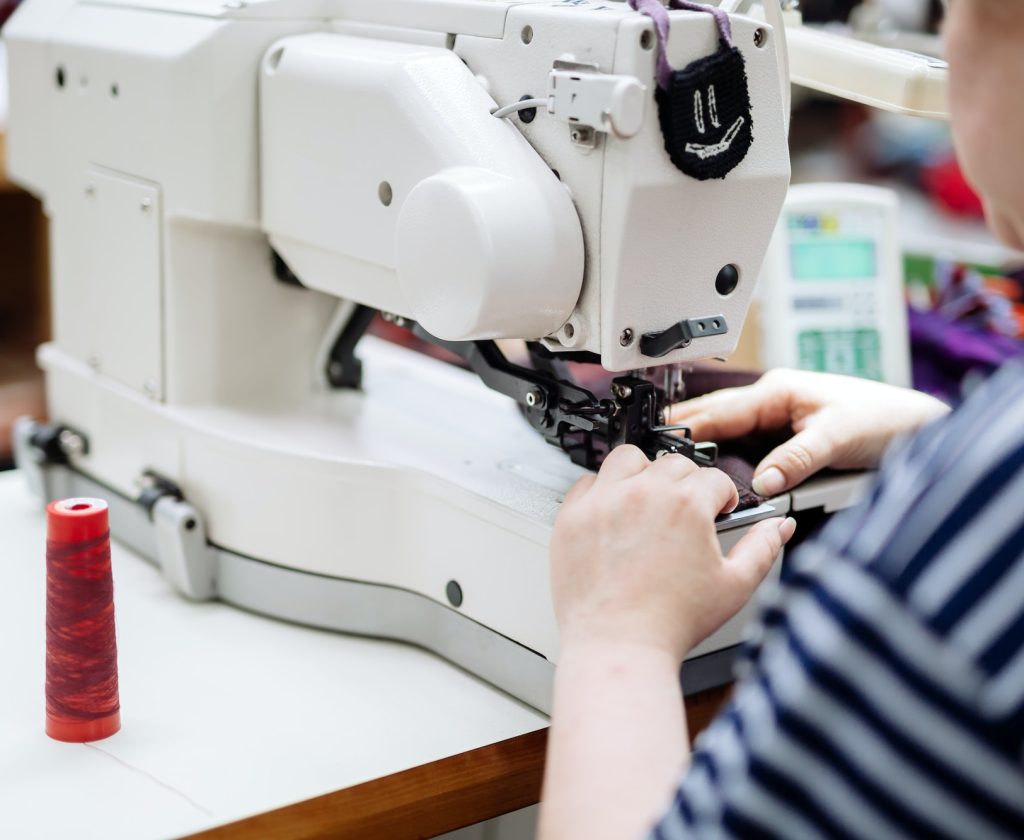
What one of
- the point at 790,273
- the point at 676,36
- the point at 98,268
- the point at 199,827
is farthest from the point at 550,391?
the point at 790,273

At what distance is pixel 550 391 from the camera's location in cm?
111

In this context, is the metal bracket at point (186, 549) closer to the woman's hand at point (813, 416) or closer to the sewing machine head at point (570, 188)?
the sewing machine head at point (570, 188)

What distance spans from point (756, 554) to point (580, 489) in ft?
0.50

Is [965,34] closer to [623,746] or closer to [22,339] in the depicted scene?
[623,746]

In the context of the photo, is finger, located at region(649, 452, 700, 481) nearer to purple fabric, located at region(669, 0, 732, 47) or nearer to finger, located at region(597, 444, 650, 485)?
finger, located at region(597, 444, 650, 485)

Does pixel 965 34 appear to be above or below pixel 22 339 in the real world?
above

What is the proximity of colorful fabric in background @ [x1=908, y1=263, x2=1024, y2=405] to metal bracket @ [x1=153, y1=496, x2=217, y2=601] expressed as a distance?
0.98 meters

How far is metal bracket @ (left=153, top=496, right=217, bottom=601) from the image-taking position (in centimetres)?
128

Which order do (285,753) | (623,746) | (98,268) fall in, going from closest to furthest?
(623,746) → (285,753) → (98,268)

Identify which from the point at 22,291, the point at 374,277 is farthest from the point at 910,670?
the point at 22,291

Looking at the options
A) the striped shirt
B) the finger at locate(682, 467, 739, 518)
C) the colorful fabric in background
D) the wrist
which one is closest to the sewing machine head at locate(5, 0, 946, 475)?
the finger at locate(682, 467, 739, 518)

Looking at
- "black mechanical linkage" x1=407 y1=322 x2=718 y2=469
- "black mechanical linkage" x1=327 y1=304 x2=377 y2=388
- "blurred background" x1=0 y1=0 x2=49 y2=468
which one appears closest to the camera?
"black mechanical linkage" x1=407 y1=322 x2=718 y2=469

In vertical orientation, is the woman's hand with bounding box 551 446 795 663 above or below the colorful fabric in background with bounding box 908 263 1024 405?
above

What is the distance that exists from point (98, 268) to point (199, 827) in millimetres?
721
